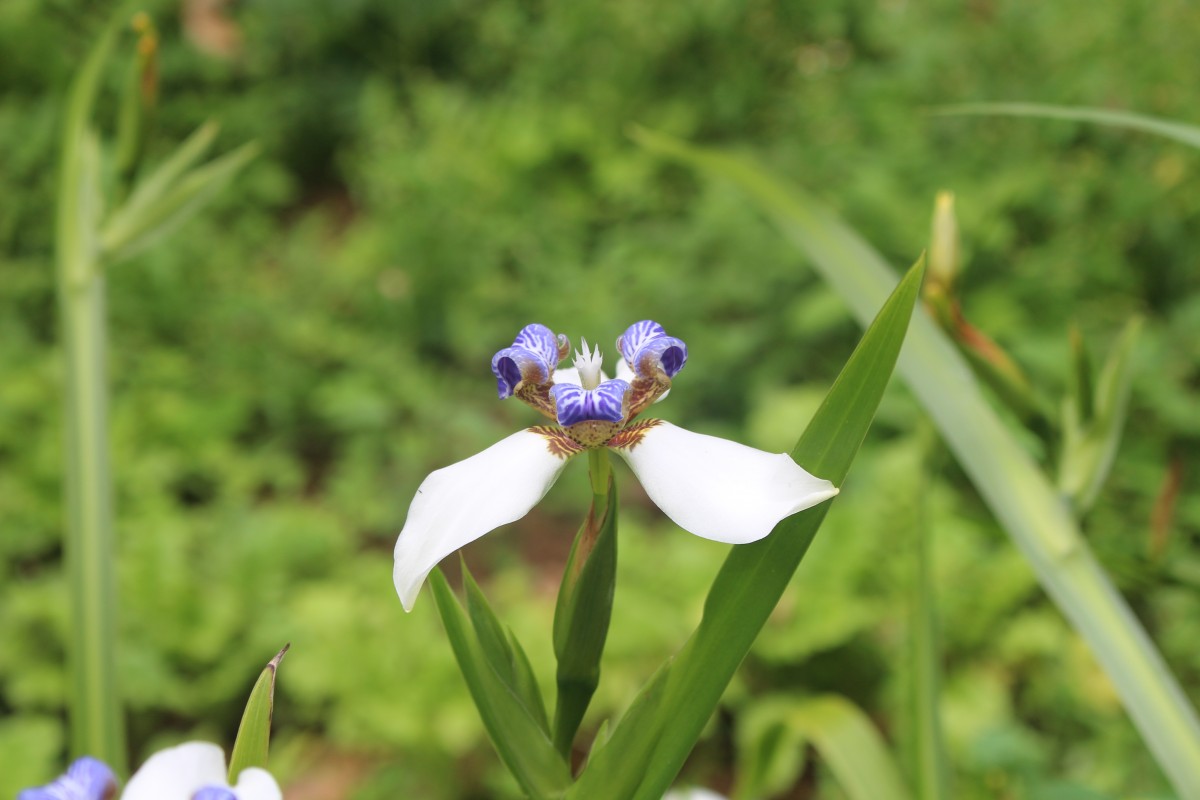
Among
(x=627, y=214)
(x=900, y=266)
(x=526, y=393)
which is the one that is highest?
(x=627, y=214)

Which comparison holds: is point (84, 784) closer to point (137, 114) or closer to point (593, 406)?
point (593, 406)

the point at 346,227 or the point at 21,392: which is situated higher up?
the point at 346,227

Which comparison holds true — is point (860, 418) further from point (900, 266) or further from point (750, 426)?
point (900, 266)

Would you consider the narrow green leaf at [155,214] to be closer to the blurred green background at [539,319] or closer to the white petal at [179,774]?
the white petal at [179,774]

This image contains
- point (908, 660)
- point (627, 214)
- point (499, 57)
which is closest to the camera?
point (908, 660)

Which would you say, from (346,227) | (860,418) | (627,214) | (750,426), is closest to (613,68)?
(627,214)

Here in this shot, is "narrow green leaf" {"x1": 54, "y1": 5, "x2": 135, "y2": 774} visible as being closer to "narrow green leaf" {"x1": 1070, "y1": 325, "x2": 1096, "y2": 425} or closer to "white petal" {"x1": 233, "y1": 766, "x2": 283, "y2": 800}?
"white petal" {"x1": 233, "y1": 766, "x2": 283, "y2": 800}

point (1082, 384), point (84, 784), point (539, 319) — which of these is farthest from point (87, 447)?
point (539, 319)
